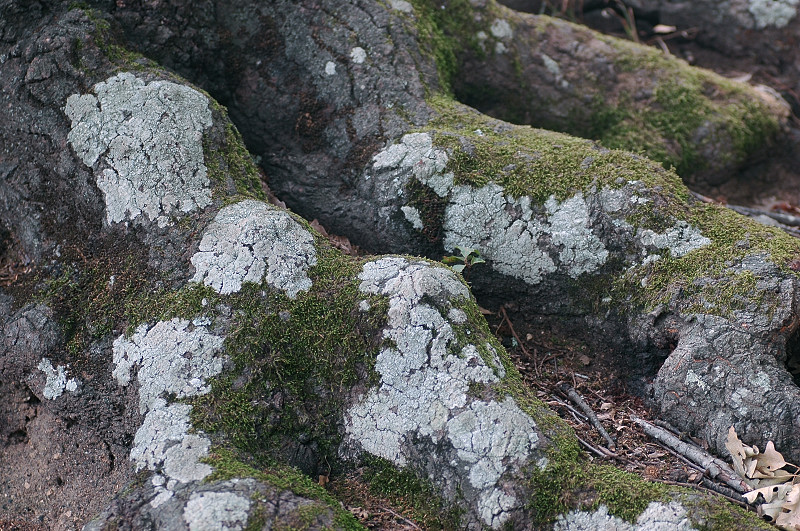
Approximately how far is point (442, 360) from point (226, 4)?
9.00 ft

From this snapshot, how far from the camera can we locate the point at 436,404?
2811 millimetres

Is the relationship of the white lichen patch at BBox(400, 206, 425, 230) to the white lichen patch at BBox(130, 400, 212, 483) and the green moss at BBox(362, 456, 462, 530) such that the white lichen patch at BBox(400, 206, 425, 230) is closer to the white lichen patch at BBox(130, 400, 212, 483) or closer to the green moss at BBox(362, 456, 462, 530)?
the green moss at BBox(362, 456, 462, 530)

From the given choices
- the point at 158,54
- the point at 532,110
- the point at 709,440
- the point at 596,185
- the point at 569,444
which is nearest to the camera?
the point at 569,444

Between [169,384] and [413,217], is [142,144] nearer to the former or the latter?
[169,384]

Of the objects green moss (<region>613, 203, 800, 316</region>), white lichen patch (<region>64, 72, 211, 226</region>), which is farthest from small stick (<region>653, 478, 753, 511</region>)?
white lichen patch (<region>64, 72, 211, 226</region>)

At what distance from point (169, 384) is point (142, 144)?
127 centimetres

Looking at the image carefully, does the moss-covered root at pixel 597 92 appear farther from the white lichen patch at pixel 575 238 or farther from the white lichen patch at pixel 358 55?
the white lichen patch at pixel 575 238

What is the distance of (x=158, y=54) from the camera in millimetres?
3979

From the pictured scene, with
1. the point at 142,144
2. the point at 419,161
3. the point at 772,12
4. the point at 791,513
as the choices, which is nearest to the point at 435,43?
the point at 419,161

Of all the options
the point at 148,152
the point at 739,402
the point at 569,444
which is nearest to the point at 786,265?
the point at 739,402

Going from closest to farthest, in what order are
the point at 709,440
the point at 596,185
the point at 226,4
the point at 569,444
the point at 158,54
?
the point at 569,444, the point at 709,440, the point at 596,185, the point at 158,54, the point at 226,4

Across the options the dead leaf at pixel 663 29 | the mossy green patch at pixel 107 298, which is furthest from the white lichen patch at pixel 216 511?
the dead leaf at pixel 663 29

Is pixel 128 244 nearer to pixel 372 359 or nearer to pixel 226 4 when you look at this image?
pixel 372 359

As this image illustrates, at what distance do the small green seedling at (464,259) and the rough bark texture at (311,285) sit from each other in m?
0.08
